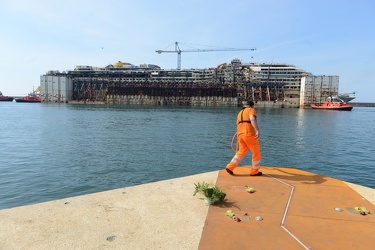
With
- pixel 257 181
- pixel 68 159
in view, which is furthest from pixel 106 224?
pixel 68 159

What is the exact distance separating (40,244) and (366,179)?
12944 millimetres

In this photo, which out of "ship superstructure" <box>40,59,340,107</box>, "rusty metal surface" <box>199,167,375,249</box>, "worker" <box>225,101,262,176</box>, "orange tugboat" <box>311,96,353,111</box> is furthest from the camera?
"ship superstructure" <box>40,59,340,107</box>

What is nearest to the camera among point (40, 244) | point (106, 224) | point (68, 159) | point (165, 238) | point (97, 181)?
point (40, 244)

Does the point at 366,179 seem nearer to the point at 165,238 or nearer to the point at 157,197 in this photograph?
the point at 157,197

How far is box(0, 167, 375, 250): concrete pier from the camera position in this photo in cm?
370

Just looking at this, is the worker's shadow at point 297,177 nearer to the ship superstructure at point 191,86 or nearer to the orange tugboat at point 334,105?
the orange tugboat at point 334,105

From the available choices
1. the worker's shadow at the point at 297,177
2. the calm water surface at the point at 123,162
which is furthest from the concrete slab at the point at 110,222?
the calm water surface at the point at 123,162

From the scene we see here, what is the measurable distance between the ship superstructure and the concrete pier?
109 m

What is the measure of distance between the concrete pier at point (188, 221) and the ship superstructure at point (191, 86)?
358 ft

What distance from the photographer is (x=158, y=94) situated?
121562 millimetres

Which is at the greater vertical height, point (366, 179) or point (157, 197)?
point (157, 197)

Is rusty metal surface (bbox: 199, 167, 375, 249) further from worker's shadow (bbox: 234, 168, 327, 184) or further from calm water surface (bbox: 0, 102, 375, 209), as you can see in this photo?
calm water surface (bbox: 0, 102, 375, 209)

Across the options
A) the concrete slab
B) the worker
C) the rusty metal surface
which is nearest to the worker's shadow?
the rusty metal surface

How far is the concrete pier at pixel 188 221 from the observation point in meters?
3.70
